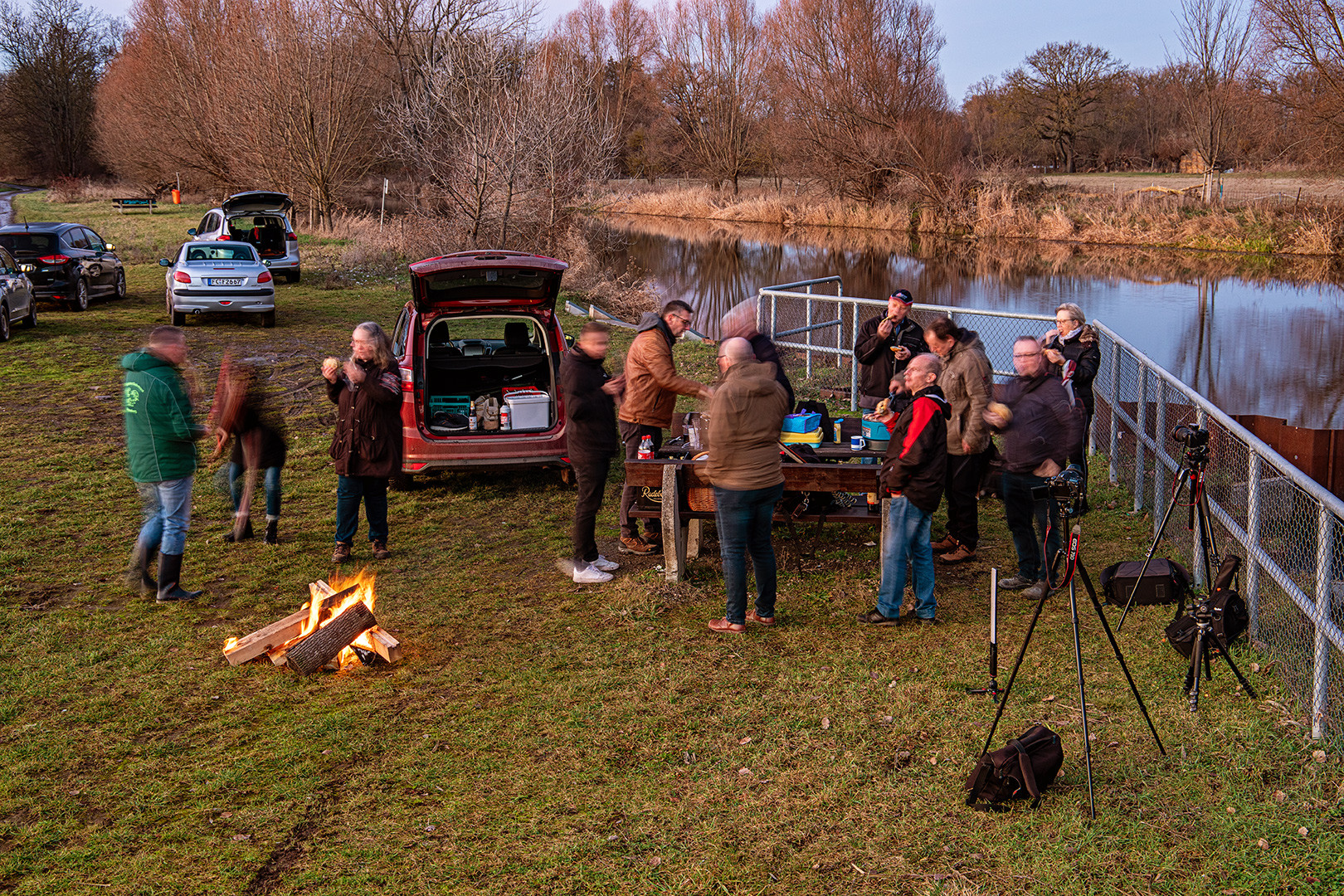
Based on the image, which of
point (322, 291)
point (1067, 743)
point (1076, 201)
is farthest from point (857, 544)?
point (1076, 201)

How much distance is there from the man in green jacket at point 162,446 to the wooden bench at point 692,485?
3024 mm

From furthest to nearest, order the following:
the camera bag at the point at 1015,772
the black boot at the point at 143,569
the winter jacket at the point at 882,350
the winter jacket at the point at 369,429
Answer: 1. the winter jacket at the point at 882,350
2. the winter jacket at the point at 369,429
3. the black boot at the point at 143,569
4. the camera bag at the point at 1015,772

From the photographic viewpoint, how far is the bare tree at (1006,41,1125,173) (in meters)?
66.1

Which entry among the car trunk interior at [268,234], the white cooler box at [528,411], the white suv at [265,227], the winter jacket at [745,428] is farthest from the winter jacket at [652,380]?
the car trunk interior at [268,234]

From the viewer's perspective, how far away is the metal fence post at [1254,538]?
6.21 metres

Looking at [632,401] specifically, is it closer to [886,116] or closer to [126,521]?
[126,521]

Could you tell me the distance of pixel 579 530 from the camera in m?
7.68

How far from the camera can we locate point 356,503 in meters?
7.91

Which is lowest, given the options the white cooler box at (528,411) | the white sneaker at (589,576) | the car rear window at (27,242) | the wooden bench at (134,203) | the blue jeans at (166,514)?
the white sneaker at (589,576)

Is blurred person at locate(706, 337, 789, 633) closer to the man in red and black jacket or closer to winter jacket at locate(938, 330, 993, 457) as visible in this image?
the man in red and black jacket

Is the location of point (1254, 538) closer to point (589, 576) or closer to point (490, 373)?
point (589, 576)

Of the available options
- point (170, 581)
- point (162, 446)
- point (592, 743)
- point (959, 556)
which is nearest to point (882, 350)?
point (959, 556)

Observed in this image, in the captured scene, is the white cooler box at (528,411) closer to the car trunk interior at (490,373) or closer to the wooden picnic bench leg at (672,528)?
the car trunk interior at (490,373)

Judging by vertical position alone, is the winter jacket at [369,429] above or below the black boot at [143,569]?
above
